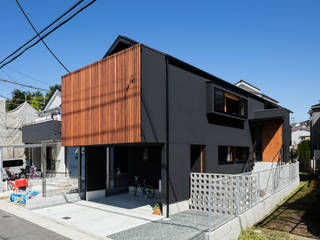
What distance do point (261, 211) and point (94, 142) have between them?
6.53 meters

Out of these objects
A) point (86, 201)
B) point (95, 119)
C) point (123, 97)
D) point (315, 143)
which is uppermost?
point (123, 97)

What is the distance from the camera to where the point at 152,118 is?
8.40m

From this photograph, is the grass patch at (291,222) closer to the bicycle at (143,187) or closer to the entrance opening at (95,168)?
the bicycle at (143,187)

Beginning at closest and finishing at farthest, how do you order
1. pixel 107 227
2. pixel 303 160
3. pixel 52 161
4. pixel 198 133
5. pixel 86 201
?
pixel 107 227 → pixel 198 133 → pixel 86 201 → pixel 52 161 → pixel 303 160

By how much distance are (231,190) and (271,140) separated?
9.63m

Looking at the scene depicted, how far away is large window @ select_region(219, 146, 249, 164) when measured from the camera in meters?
12.3

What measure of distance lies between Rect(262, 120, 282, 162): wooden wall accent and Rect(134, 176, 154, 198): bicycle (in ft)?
27.4

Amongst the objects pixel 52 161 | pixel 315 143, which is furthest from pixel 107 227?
pixel 315 143

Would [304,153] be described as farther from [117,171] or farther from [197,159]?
[117,171]

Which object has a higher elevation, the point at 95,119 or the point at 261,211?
the point at 95,119

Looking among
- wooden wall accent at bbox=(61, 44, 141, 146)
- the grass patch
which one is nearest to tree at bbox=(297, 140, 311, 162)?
the grass patch

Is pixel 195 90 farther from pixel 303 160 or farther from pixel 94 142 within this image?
pixel 303 160

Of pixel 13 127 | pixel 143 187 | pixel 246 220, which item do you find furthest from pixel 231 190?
pixel 13 127

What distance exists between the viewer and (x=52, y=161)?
19984 mm
